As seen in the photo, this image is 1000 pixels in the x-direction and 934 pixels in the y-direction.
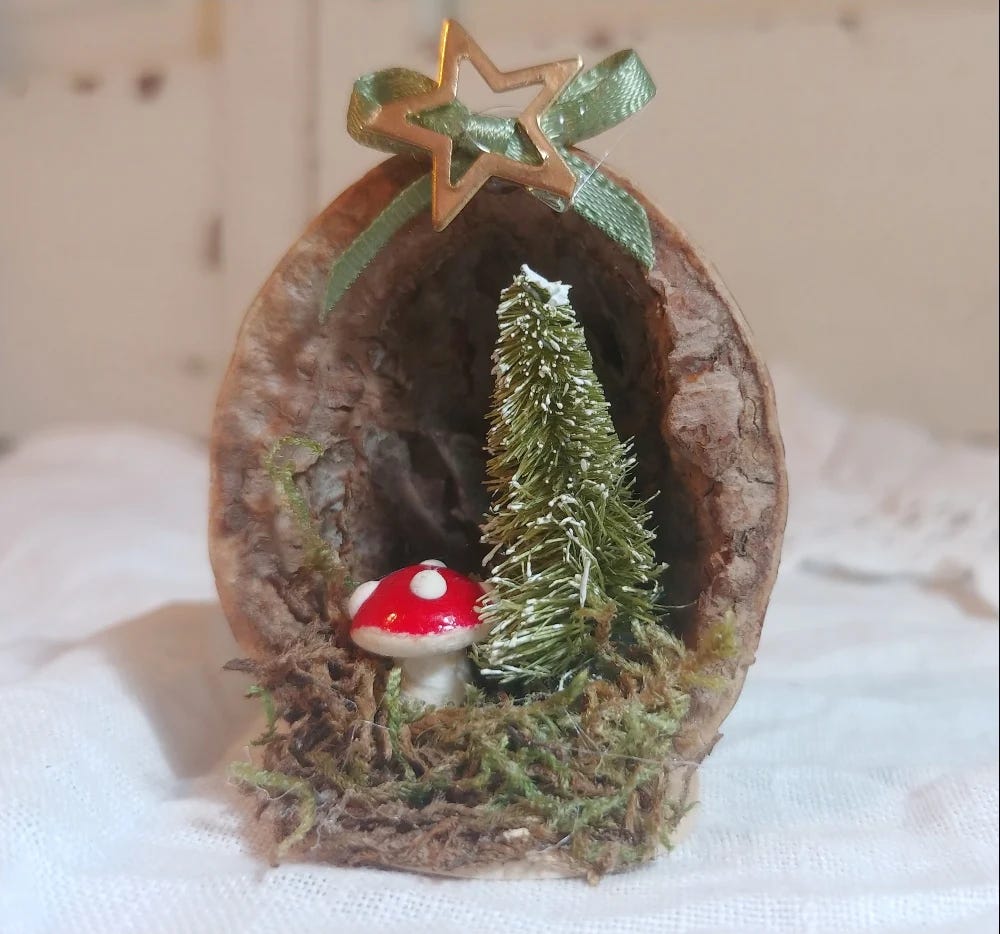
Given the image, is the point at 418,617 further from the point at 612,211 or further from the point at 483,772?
the point at 612,211

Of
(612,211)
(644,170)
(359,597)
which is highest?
(612,211)

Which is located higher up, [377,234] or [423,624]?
[377,234]

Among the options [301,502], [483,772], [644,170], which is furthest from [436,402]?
[644,170]

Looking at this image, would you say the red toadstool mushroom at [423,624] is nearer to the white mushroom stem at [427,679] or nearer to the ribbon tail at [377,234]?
the white mushroom stem at [427,679]

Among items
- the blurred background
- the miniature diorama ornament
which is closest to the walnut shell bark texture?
the miniature diorama ornament

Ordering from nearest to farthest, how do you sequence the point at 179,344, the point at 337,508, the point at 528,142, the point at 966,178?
the point at 528,142, the point at 337,508, the point at 966,178, the point at 179,344

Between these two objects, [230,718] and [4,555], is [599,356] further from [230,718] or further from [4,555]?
[4,555]

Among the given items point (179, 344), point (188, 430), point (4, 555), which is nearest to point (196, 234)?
point (179, 344)
